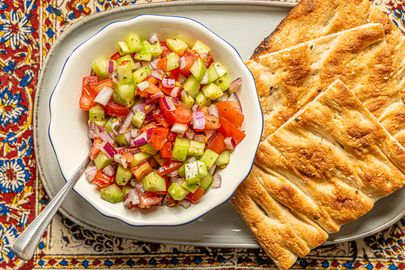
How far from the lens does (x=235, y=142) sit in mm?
2764

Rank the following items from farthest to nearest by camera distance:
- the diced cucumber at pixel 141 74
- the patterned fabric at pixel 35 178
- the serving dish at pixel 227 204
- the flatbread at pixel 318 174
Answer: the patterned fabric at pixel 35 178
the serving dish at pixel 227 204
the flatbread at pixel 318 174
the diced cucumber at pixel 141 74

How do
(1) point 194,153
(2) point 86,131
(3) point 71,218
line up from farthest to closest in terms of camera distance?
(3) point 71,218, (2) point 86,131, (1) point 194,153

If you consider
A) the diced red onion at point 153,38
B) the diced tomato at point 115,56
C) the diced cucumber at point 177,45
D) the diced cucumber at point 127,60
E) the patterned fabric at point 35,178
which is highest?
the diced red onion at point 153,38

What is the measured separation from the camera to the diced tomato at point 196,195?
8.99 ft

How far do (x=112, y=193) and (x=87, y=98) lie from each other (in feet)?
1.51

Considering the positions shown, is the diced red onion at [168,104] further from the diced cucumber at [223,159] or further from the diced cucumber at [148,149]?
the diced cucumber at [223,159]

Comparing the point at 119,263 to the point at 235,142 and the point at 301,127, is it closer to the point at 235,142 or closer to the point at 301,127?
the point at 235,142

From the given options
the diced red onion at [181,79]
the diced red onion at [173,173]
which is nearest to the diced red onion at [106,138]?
the diced red onion at [173,173]

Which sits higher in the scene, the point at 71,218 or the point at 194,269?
the point at 71,218

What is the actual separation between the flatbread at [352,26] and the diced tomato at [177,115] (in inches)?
20.8

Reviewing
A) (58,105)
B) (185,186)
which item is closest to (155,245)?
(185,186)

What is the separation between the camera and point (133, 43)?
2.73 m

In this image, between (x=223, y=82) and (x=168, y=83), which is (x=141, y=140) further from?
(x=223, y=82)

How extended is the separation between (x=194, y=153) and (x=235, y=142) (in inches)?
8.8
